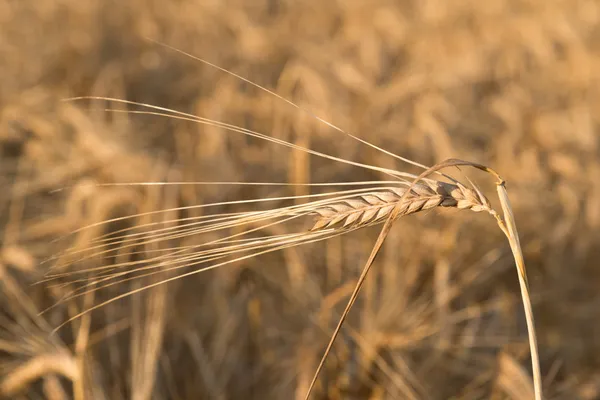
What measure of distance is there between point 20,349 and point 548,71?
2.37m

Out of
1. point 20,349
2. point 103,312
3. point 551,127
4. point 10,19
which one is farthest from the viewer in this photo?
point 10,19

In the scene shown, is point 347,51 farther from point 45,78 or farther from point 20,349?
point 20,349

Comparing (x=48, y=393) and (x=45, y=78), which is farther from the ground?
(x=45, y=78)

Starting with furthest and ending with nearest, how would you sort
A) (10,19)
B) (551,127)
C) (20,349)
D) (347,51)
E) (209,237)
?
(347,51) → (10,19) → (551,127) → (209,237) → (20,349)

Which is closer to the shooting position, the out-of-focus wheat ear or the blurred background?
the out-of-focus wheat ear

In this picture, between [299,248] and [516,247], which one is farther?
[299,248]

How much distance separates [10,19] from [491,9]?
238cm

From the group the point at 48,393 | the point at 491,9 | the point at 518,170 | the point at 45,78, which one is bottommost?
the point at 48,393

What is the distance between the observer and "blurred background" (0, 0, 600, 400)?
1117 mm

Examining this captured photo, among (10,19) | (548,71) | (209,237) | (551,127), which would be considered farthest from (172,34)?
(209,237)

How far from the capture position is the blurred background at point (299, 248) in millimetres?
1117

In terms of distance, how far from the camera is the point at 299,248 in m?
1.43

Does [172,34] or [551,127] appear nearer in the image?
[551,127]

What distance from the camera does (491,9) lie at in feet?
13.7
